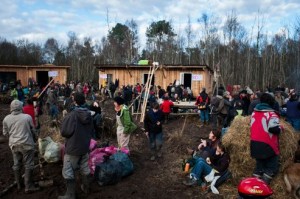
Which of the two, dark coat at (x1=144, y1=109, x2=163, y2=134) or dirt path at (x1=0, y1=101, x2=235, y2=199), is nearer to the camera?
dirt path at (x1=0, y1=101, x2=235, y2=199)

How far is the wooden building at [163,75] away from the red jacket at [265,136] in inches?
657

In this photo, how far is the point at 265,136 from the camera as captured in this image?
225 inches

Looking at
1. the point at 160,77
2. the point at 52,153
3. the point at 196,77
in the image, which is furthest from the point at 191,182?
the point at 160,77

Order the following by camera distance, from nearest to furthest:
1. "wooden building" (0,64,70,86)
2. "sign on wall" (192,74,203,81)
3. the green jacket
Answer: the green jacket → "sign on wall" (192,74,203,81) → "wooden building" (0,64,70,86)

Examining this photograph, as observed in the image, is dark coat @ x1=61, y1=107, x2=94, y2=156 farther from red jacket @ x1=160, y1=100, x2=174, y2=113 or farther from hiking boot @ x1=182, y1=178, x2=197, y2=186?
red jacket @ x1=160, y1=100, x2=174, y2=113

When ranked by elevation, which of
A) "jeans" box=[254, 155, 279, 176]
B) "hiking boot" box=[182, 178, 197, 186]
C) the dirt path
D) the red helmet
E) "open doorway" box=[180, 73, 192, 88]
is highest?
"open doorway" box=[180, 73, 192, 88]

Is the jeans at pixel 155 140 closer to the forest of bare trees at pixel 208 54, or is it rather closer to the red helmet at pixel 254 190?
the red helmet at pixel 254 190

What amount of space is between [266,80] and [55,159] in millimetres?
38965

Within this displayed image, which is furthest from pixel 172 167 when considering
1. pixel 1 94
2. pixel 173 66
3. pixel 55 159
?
pixel 1 94

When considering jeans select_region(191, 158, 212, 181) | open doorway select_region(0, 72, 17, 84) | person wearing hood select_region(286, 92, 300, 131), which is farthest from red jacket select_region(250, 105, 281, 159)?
open doorway select_region(0, 72, 17, 84)

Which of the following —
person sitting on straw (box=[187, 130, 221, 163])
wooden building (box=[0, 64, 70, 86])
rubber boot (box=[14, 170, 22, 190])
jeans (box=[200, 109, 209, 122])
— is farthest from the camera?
wooden building (box=[0, 64, 70, 86])

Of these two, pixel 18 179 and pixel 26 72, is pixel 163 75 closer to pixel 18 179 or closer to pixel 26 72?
pixel 26 72

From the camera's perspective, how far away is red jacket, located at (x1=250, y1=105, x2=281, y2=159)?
5.66 metres

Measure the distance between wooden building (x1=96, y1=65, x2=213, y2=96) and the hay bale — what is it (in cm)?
1510
